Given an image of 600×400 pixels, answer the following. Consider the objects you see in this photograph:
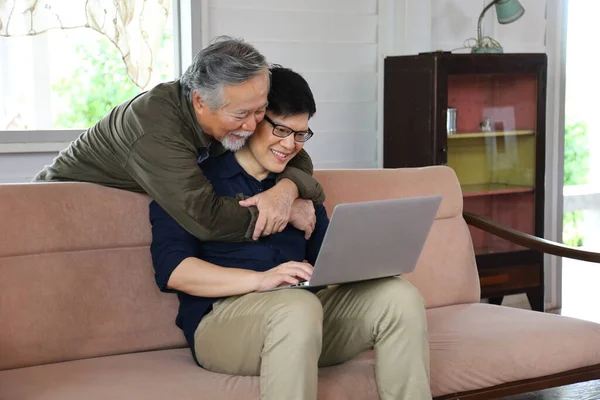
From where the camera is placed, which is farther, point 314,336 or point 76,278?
point 76,278

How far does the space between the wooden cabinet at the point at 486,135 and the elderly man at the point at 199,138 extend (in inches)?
69.0

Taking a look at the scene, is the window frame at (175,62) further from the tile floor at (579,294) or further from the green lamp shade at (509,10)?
the tile floor at (579,294)

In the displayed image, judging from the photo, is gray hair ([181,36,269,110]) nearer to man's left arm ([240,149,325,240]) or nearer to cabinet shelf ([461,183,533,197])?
man's left arm ([240,149,325,240])

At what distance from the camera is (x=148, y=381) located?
2195 millimetres

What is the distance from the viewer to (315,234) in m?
2.63

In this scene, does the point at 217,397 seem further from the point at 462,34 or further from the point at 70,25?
the point at 462,34

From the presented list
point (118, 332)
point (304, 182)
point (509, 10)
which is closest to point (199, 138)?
point (304, 182)

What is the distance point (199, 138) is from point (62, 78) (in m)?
1.58

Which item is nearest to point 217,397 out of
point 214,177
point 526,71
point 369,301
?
point 369,301

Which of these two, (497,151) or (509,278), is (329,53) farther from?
(509,278)

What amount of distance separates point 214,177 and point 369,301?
554 mm

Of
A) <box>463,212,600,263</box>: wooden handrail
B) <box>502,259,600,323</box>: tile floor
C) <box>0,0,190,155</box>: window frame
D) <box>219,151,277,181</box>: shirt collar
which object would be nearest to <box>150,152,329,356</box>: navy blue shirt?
<box>219,151,277,181</box>: shirt collar

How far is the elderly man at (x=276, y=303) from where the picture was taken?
211 centimetres

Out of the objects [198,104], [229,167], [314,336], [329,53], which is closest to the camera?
[314,336]
